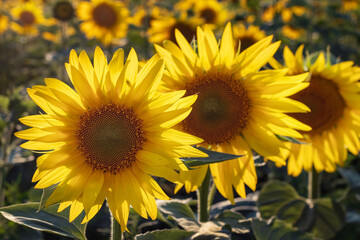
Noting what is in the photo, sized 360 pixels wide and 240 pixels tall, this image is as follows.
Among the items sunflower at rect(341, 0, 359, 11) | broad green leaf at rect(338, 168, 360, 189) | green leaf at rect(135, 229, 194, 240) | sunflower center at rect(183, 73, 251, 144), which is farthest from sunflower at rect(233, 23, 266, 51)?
sunflower at rect(341, 0, 359, 11)

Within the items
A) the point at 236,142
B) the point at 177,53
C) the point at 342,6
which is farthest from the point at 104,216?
the point at 342,6

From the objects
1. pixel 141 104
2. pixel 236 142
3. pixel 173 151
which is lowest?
pixel 236 142

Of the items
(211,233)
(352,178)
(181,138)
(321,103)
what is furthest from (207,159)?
(352,178)

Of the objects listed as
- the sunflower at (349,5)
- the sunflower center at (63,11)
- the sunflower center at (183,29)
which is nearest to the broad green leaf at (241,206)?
the sunflower center at (183,29)

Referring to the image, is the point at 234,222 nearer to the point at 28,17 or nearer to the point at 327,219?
the point at 327,219

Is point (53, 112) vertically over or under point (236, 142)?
over

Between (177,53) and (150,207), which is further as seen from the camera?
(177,53)

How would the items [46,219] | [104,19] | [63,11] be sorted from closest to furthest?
[46,219], [104,19], [63,11]

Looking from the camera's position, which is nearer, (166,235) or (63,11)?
(166,235)

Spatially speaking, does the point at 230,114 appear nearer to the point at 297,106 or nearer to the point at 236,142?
the point at 236,142
